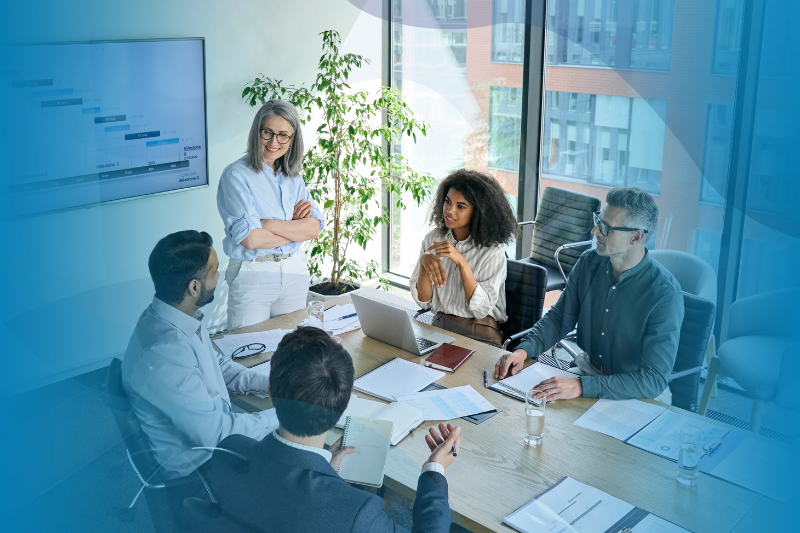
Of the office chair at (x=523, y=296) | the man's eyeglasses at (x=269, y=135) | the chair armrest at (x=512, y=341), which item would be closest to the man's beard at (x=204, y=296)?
the man's eyeglasses at (x=269, y=135)

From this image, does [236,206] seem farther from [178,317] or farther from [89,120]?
[89,120]

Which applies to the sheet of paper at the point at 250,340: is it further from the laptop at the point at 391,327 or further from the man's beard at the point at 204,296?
the laptop at the point at 391,327

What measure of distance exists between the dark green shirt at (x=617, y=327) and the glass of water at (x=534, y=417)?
23 centimetres

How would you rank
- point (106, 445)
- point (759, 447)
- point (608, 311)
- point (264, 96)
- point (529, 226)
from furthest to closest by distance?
point (529, 226)
point (608, 311)
point (264, 96)
point (759, 447)
point (106, 445)

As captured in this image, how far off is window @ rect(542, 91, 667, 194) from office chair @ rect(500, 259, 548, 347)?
1.68 meters

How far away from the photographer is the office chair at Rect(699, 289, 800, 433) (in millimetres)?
934

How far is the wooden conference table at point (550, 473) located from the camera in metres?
1.20

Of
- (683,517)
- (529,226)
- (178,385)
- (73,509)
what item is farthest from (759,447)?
(529,226)

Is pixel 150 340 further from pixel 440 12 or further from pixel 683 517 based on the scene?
pixel 683 517

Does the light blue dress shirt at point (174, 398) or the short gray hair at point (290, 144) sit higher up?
the short gray hair at point (290, 144)

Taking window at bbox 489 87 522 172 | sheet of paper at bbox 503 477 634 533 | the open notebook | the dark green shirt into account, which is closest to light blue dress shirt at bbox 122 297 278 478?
the open notebook

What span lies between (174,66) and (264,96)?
40 centimetres

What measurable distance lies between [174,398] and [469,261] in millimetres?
1989

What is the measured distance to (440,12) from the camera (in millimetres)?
1346
